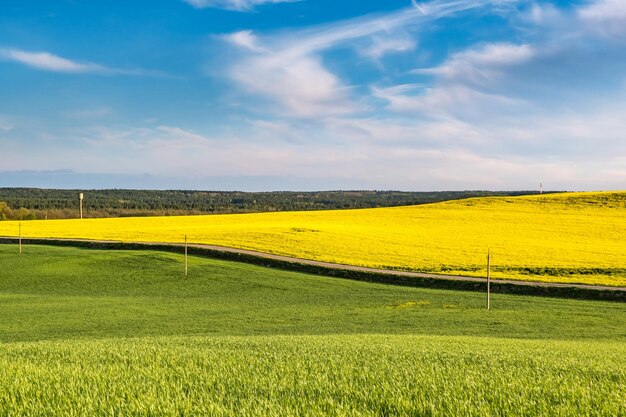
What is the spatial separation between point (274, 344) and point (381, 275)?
22.1 meters

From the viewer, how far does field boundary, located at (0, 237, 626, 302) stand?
1024 inches

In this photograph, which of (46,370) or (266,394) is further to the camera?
(46,370)

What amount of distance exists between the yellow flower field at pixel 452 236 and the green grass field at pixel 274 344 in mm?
5177

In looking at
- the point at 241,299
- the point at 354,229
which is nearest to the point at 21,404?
the point at 241,299

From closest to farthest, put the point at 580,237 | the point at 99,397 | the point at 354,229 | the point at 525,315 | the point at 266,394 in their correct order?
the point at 99,397 → the point at 266,394 → the point at 525,315 → the point at 580,237 → the point at 354,229

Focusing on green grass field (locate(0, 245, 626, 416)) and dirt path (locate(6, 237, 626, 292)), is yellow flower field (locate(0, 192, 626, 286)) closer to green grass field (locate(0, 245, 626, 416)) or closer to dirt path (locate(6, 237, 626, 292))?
dirt path (locate(6, 237, 626, 292))

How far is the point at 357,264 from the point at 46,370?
29.1 m

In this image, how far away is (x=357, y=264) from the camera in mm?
33344

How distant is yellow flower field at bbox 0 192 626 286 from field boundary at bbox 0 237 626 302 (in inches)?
62.3

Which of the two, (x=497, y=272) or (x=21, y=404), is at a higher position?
(x=21, y=404)

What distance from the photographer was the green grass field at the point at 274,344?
3.71 metres

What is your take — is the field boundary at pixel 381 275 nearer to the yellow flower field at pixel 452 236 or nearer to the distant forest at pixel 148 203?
the yellow flower field at pixel 452 236

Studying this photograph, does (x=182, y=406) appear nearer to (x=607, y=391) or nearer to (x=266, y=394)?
(x=266, y=394)

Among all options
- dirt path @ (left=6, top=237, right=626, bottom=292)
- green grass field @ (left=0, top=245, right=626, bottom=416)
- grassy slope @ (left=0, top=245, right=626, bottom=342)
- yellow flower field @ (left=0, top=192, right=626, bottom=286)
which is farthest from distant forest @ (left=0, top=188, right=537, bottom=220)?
green grass field @ (left=0, top=245, right=626, bottom=416)
